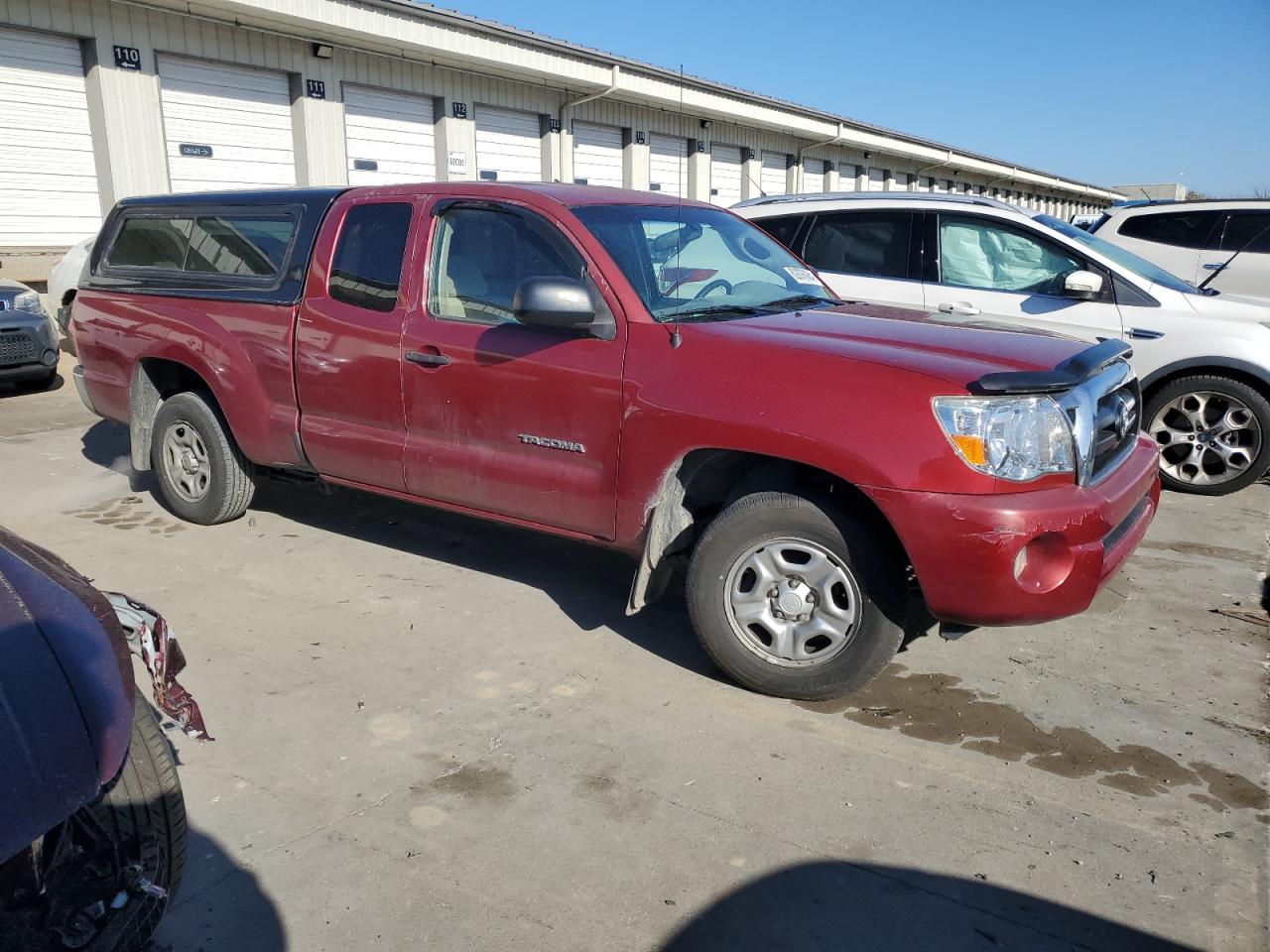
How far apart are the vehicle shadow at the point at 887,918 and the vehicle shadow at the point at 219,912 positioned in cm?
104

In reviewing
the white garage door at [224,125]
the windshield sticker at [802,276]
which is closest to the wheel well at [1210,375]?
the windshield sticker at [802,276]

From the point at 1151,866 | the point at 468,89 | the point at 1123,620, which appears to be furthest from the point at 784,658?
the point at 468,89

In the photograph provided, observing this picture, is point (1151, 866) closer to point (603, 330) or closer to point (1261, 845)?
point (1261, 845)

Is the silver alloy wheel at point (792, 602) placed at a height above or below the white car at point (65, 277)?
below

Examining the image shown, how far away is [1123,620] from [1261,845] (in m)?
1.80

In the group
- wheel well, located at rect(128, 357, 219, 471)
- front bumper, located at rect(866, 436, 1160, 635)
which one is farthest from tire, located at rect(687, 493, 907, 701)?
wheel well, located at rect(128, 357, 219, 471)

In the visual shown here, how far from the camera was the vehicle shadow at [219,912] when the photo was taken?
252 cm

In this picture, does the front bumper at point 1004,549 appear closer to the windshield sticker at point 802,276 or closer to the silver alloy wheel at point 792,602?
the silver alloy wheel at point 792,602

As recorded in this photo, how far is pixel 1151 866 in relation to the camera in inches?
111

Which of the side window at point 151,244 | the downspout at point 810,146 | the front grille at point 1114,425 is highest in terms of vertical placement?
the downspout at point 810,146

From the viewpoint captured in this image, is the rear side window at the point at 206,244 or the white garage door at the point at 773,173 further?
the white garage door at the point at 773,173

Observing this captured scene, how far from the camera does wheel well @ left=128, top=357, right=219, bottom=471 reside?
5.86m

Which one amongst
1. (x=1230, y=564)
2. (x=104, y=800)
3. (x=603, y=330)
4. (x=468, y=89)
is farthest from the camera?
(x=468, y=89)

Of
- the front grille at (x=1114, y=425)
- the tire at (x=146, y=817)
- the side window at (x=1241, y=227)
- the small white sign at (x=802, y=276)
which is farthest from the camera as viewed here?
the side window at (x=1241, y=227)
